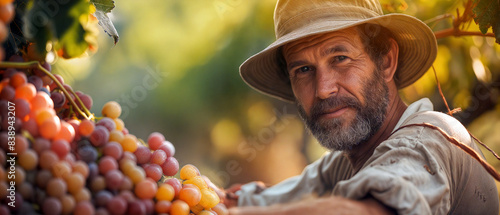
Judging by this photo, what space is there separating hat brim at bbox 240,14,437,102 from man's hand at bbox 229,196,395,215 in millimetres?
658

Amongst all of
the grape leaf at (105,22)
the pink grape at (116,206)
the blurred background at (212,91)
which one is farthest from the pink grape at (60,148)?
the blurred background at (212,91)

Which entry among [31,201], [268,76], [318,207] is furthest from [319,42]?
[31,201]

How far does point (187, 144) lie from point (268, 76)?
6.68 metres

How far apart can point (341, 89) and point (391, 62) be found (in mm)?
345

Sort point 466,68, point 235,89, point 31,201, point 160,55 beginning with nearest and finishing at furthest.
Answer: point 31,201, point 466,68, point 235,89, point 160,55

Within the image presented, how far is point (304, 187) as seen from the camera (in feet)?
6.01

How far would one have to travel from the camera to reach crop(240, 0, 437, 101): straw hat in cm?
144

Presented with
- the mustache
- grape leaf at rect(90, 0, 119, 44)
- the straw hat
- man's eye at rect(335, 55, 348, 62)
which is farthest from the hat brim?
grape leaf at rect(90, 0, 119, 44)

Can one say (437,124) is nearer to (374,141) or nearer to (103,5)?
(374,141)

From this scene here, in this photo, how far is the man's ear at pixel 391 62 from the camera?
5.40 feet

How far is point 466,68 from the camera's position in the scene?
2.61 metres

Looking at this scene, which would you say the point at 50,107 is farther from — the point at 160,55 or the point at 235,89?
the point at 160,55

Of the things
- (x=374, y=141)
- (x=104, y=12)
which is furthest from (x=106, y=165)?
(x=374, y=141)

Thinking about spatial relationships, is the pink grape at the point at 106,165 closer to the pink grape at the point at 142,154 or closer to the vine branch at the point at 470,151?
the pink grape at the point at 142,154
